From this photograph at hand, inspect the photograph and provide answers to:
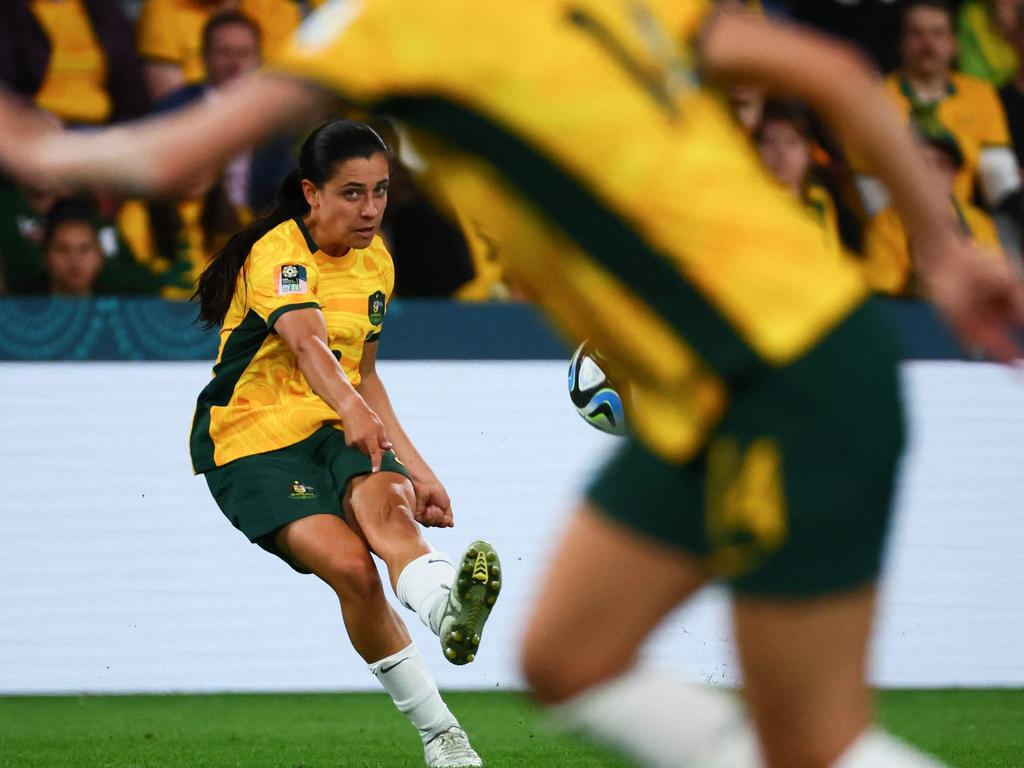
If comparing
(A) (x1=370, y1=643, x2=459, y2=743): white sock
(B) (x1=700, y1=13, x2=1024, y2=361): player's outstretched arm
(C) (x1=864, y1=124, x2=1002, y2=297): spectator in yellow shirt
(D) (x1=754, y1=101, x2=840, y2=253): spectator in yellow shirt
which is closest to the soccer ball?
(A) (x1=370, y1=643, x2=459, y2=743): white sock

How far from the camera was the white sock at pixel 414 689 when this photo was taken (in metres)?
4.65

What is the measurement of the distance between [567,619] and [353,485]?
2414 millimetres

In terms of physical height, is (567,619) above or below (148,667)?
above

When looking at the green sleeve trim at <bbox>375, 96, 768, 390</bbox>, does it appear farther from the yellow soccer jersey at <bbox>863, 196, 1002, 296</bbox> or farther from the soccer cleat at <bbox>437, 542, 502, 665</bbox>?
the yellow soccer jersey at <bbox>863, 196, 1002, 296</bbox>

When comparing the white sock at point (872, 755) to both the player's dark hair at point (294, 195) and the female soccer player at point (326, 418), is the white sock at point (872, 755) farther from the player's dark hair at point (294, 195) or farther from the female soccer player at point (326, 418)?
the player's dark hair at point (294, 195)

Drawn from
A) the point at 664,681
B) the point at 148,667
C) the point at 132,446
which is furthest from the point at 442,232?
the point at 664,681

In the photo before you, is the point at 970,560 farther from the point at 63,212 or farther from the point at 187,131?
the point at 187,131

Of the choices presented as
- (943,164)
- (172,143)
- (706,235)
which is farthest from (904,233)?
(172,143)

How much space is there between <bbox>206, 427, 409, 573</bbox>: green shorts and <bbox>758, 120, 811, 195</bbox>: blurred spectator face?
3025mm

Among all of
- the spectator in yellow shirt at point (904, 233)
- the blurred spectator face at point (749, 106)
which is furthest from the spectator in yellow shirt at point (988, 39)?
the blurred spectator face at point (749, 106)

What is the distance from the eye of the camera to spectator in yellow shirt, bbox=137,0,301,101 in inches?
284

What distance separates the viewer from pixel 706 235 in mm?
2121

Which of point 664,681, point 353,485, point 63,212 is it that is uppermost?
point 664,681

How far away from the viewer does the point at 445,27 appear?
6.93 feet
